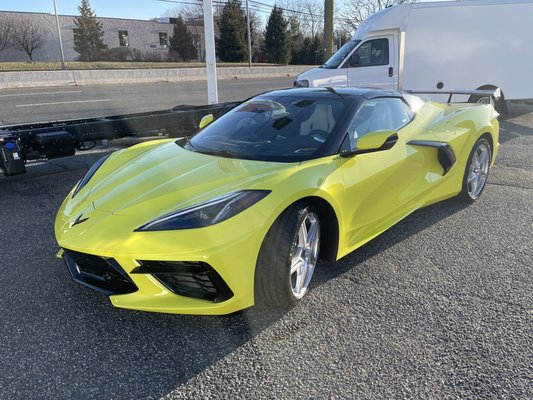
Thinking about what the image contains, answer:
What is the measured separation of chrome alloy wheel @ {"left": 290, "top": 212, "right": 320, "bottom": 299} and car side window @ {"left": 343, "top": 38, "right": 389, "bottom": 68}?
8.54m

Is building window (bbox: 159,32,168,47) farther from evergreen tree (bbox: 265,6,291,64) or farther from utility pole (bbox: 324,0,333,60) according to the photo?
utility pole (bbox: 324,0,333,60)

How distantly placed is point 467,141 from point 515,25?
7390 mm

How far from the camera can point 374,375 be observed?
2.25 meters

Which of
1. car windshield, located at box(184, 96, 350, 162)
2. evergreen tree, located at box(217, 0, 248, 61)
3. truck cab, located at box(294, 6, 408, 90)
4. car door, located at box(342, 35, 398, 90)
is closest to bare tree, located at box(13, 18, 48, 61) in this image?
evergreen tree, located at box(217, 0, 248, 61)

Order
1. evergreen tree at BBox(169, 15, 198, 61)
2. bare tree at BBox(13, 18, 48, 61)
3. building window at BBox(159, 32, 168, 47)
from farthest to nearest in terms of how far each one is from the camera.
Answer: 1. building window at BBox(159, 32, 168, 47)
2. evergreen tree at BBox(169, 15, 198, 61)
3. bare tree at BBox(13, 18, 48, 61)

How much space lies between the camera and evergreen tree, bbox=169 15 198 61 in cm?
4641

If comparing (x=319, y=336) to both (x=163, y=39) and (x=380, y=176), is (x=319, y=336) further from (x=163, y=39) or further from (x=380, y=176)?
(x=163, y=39)

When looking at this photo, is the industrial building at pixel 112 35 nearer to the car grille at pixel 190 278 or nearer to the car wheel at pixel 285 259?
the car wheel at pixel 285 259

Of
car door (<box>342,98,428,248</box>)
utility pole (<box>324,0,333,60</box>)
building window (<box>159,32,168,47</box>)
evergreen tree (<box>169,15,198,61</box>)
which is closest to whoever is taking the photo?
car door (<box>342,98,428,248</box>)

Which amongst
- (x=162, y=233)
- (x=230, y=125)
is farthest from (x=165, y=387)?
(x=230, y=125)

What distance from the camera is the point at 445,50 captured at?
1015 centimetres

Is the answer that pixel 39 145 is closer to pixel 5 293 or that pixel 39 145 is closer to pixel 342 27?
pixel 5 293

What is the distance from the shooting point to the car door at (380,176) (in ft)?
10.3

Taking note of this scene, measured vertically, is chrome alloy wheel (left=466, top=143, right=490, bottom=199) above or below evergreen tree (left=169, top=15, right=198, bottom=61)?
below
